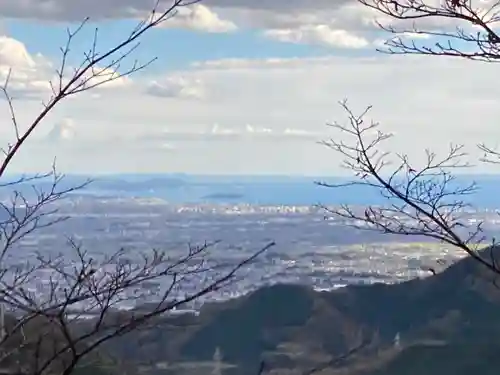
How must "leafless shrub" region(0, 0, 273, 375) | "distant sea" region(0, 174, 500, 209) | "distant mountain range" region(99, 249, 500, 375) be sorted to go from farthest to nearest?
"distant mountain range" region(99, 249, 500, 375), "distant sea" region(0, 174, 500, 209), "leafless shrub" region(0, 0, 273, 375)

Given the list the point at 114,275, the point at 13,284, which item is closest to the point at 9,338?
the point at 13,284

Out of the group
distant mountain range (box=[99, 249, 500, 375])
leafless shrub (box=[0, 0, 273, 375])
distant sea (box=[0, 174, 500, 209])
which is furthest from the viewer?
distant mountain range (box=[99, 249, 500, 375])

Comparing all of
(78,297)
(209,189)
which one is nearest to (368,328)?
(209,189)

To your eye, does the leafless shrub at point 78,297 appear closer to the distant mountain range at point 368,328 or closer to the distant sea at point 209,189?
the distant sea at point 209,189

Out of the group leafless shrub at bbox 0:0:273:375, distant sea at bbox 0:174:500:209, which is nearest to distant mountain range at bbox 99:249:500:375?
distant sea at bbox 0:174:500:209

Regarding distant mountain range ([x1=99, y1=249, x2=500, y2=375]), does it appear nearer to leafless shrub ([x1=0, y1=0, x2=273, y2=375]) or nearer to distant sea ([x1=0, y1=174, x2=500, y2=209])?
distant sea ([x1=0, y1=174, x2=500, y2=209])

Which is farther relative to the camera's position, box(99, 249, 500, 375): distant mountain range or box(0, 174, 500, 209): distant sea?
box(99, 249, 500, 375): distant mountain range

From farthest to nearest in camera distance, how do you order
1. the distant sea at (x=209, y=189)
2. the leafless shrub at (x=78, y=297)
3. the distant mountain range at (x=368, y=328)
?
the distant mountain range at (x=368, y=328)
the distant sea at (x=209, y=189)
the leafless shrub at (x=78, y=297)

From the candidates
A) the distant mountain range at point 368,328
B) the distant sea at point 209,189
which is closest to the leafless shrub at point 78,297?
the distant sea at point 209,189

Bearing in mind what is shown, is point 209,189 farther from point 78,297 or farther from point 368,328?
point 78,297

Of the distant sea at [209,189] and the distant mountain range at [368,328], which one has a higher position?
the distant sea at [209,189]
